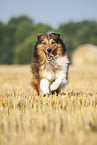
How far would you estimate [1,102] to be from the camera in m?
3.73

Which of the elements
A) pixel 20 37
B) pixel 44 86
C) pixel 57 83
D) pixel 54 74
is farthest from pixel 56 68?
pixel 20 37

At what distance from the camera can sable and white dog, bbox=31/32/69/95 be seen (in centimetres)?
401

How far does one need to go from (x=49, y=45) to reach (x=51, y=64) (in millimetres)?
357

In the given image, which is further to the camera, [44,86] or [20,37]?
[20,37]

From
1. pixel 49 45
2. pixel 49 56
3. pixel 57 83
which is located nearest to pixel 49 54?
pixel 49 56

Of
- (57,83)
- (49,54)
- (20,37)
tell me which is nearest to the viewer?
(49,54)

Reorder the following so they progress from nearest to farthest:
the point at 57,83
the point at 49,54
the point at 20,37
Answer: the point at 49,54 < the point at 57,83 < the point at 20,37

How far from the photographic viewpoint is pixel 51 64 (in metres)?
4.07

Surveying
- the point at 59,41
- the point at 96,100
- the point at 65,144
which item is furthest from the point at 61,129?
the point at 59,41

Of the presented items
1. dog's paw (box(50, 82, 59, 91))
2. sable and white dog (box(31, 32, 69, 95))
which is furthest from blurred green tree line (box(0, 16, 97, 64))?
dog's paw (box(50, 82, 59, 91))

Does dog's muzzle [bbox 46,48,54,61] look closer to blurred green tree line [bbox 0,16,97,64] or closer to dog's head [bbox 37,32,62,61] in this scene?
dog's head [bbox 37,32,62,61]

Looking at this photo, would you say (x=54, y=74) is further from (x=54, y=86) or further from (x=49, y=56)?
(x=49, y=56)

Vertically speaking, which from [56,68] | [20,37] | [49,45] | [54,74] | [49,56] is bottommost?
[54,74]

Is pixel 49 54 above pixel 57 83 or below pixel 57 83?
above
